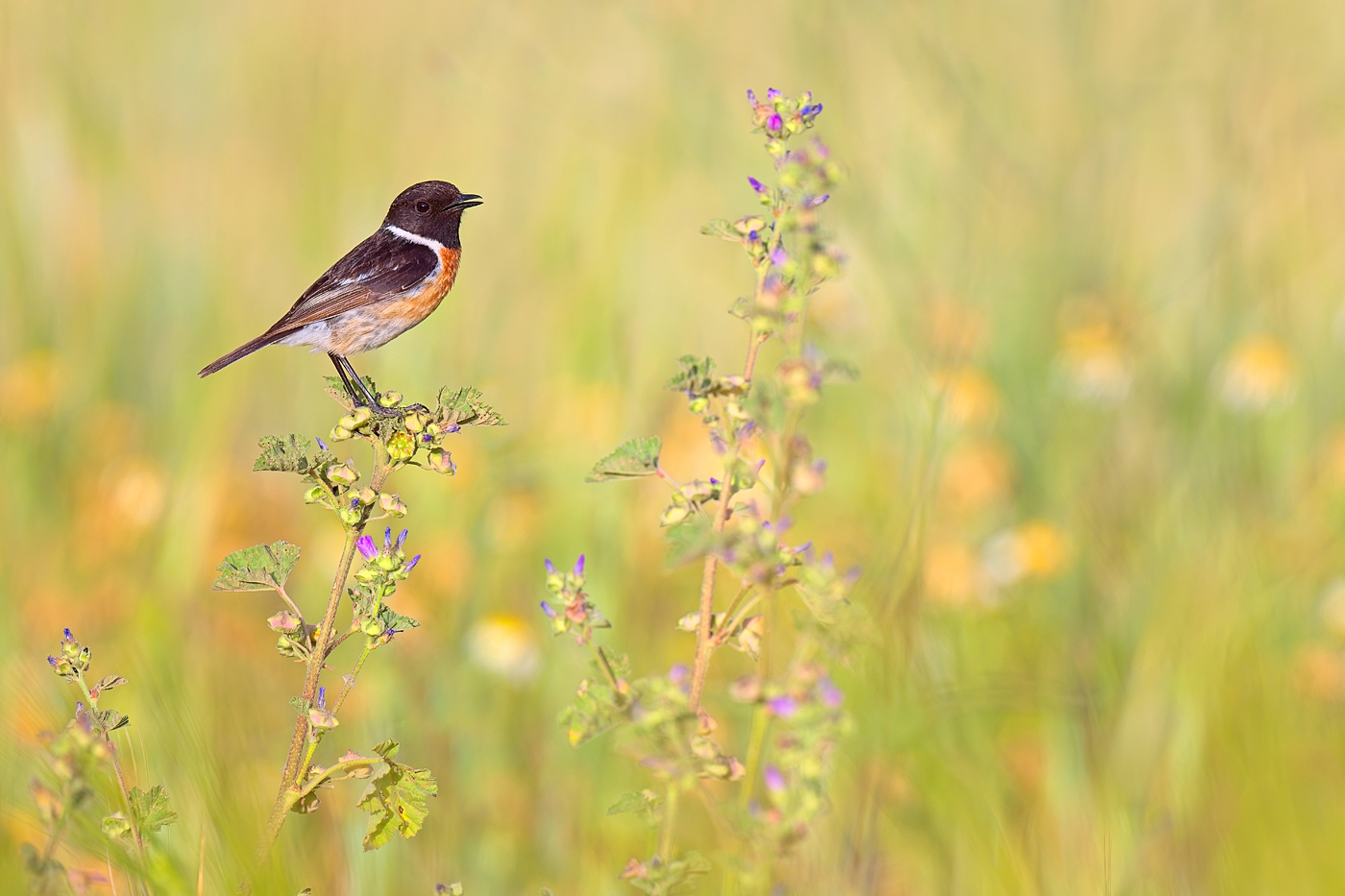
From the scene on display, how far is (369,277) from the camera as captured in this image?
7.62 feet

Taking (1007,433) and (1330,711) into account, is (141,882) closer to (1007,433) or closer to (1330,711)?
(1330,711)

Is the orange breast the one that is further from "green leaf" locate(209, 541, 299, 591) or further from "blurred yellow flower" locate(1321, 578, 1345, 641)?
"blurred yellow flower" locate(1321, 578, 1345, 641)

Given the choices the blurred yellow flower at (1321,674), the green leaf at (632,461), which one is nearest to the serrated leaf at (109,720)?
the green leaf at (632,461)

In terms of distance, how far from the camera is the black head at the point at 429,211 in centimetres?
235

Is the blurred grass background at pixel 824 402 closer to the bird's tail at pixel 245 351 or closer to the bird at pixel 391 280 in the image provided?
the bird's tail at pixel 245 351

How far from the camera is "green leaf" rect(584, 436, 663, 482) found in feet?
3.87

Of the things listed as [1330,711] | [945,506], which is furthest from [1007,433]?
[1330,711]

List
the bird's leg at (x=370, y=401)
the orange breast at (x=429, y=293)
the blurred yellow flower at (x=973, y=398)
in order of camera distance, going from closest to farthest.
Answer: the bird's leg at (x=370, y=401)
the orange breast at (x=429, y=293)
the blurred yellow flower at (x=973, y=398)

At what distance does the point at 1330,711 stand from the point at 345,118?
9.49ft

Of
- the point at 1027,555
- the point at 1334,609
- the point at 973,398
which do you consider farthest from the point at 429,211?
the point at 1334,609

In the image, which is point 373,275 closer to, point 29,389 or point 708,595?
point 708,595

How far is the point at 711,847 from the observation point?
2.53 m

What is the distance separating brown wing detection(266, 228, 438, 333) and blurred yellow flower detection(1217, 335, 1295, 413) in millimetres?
2304

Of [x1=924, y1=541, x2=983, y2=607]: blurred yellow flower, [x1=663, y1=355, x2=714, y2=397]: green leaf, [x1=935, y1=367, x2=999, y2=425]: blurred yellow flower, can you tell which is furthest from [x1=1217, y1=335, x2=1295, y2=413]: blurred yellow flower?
[x1=663, y1=355, x2=714, y2=397]: green leaf
